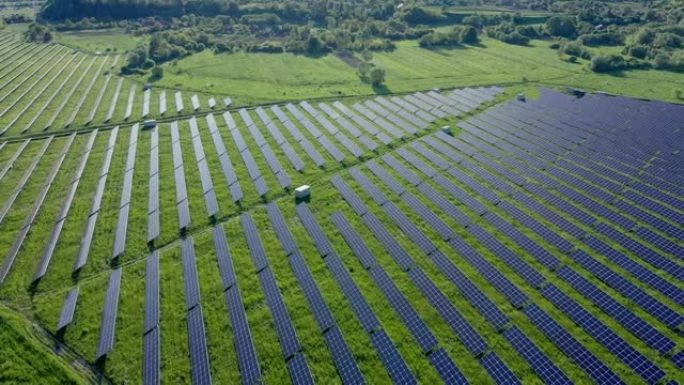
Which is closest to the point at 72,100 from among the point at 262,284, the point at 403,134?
the point at 403,134

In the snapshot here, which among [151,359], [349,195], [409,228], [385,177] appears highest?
[385,177]

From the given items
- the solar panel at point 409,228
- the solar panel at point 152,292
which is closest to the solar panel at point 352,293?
the solar panel at point 409,228

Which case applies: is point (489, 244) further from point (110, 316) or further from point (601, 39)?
point (601, 39)

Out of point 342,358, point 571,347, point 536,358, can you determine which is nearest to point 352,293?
point 342,358

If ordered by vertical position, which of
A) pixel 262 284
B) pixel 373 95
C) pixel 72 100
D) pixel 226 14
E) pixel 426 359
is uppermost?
pixel 226 14

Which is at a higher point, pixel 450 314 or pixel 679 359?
pixel 450 314

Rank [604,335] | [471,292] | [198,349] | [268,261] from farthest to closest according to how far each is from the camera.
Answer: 1. [268,261]
2. [471,292]
3. [198,349]
4. [604,335]

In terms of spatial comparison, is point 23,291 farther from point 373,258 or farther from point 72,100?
point 72,100
